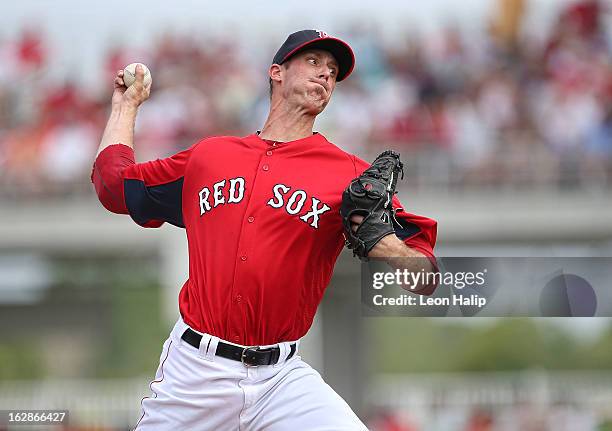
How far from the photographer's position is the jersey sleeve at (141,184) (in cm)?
417

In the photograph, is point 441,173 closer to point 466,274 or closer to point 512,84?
point 512,84

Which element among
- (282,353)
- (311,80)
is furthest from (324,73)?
(282,353)

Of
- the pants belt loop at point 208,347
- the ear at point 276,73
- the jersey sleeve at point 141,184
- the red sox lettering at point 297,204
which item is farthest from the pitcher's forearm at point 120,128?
the pants belt loop at point 208,347

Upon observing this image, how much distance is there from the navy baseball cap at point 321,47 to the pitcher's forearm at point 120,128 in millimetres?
658

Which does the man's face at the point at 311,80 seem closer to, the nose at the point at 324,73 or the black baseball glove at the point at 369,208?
the nose at the point at 324,73

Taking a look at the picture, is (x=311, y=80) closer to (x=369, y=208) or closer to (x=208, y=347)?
(x=369, y=208)

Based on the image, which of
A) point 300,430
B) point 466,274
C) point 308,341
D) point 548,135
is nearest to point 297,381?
point 300,430

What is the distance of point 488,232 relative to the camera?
14.5 m

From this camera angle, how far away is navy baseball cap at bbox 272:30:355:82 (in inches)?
164

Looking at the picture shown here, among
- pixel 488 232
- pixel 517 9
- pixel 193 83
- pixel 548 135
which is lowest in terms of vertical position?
pixel 488 232

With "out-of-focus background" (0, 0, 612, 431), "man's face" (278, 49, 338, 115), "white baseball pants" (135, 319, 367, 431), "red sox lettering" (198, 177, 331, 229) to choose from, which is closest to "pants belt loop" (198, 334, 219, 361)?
"white baseball pants" (135, 319, 367, 431)

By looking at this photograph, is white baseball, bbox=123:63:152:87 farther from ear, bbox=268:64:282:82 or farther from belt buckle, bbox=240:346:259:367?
belt buckle, bbox=240:346:259:367

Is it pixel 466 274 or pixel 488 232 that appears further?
pixel 488 232

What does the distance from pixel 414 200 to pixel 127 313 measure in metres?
11.0
